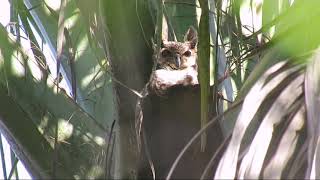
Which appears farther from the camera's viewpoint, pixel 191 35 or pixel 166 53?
pixel 166 53

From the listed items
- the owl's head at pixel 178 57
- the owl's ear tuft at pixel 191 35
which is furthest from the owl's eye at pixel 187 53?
the owl's ear tuft at pixel 191 35

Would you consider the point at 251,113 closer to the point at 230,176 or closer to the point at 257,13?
the point at 230,176

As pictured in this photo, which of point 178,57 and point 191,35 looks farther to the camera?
point 178,57

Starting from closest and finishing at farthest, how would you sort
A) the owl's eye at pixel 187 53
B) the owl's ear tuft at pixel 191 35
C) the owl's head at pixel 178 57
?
1. the owl's ear tuft at pixel 191 35
2. the owl's head at pixel 178 57
3. the owl's eye at pixel 187 53

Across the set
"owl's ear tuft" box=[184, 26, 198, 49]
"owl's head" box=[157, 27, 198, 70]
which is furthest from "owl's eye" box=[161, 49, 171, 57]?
"owl's ear tuft" box=[184, 26, 198, 49]

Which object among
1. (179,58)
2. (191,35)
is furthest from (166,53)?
(191,35)

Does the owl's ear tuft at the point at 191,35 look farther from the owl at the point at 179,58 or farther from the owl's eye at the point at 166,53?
the owl's eye at the point at 166,53

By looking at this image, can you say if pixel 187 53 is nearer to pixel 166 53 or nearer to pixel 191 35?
pixel 166 53

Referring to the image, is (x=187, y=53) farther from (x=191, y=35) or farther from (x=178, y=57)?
(x=191, y=35)

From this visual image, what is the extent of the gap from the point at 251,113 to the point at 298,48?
0.26 m

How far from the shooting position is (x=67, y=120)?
1903 millimetres

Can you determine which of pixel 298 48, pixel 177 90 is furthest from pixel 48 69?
pixel 298 48

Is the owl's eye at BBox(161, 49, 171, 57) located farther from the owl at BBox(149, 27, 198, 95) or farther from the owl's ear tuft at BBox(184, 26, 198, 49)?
the owl's ear tuft at BBox(184, 26, 198, 49)

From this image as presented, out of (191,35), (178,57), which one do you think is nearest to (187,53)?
(178,57)
